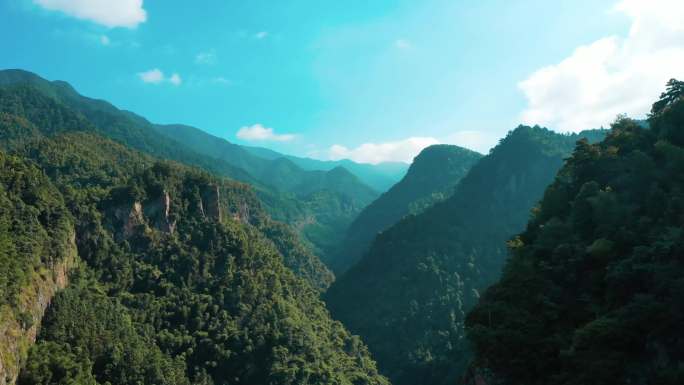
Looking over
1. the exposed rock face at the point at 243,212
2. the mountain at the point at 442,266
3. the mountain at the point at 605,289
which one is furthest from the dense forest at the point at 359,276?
the exposed rock face at the point at 243,212

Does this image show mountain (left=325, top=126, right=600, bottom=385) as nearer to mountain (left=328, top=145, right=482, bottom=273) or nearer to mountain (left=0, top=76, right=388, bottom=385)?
mountain (left=0, top=76, right=388, bottom=385)

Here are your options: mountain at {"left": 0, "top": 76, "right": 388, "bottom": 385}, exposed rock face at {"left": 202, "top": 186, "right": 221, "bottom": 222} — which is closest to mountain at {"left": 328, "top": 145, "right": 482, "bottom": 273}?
mountain at {"left": 0, "top": 76, "right": 388, "bottom": 385}

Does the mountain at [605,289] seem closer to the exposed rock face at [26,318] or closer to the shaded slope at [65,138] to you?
the exposed rock face at [26,318]

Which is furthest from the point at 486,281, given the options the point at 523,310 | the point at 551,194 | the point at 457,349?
the point at 523,310

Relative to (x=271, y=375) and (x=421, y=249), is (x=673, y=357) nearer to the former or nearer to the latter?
(x=271, y=375)

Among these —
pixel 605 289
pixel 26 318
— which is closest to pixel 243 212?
pixel 26 318

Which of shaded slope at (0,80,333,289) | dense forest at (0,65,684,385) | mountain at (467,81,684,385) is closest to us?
mountain at (467,81,684,385)
